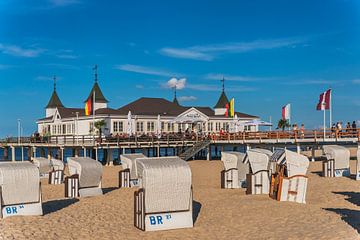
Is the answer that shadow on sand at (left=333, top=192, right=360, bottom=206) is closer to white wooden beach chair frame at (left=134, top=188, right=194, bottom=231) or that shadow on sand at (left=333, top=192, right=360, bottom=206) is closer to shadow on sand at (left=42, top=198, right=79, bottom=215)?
white wooden beach chair frame at (left=134, top=188, right=194, bottom=231)

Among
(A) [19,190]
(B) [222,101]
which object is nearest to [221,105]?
(B) [222,101]

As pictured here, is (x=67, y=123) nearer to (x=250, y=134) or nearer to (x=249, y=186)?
(x=250, y=134)

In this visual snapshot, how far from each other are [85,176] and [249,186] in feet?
17.5

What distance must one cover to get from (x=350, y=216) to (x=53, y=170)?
14.6 meters

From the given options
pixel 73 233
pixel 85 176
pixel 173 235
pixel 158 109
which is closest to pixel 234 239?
pixel 173 235

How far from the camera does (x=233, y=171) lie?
54.5 ft

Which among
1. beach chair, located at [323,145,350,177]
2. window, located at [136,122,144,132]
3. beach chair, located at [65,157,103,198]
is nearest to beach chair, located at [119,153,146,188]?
beach chair, located at [65,157,103,198]

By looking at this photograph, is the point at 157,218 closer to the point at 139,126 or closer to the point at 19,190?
the point at 19,190

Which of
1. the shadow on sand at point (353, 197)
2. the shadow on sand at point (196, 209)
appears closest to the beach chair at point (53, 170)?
the shadow on sand at point (196, 209)

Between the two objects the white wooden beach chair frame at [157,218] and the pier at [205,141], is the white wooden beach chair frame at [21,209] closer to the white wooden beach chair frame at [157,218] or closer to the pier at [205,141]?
the white wooden beach chair frame at [157,218]

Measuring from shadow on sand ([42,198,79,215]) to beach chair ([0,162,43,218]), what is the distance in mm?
780

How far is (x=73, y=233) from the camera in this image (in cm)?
921

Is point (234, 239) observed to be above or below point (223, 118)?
below

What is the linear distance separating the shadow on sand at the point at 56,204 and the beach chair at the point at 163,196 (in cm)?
322
